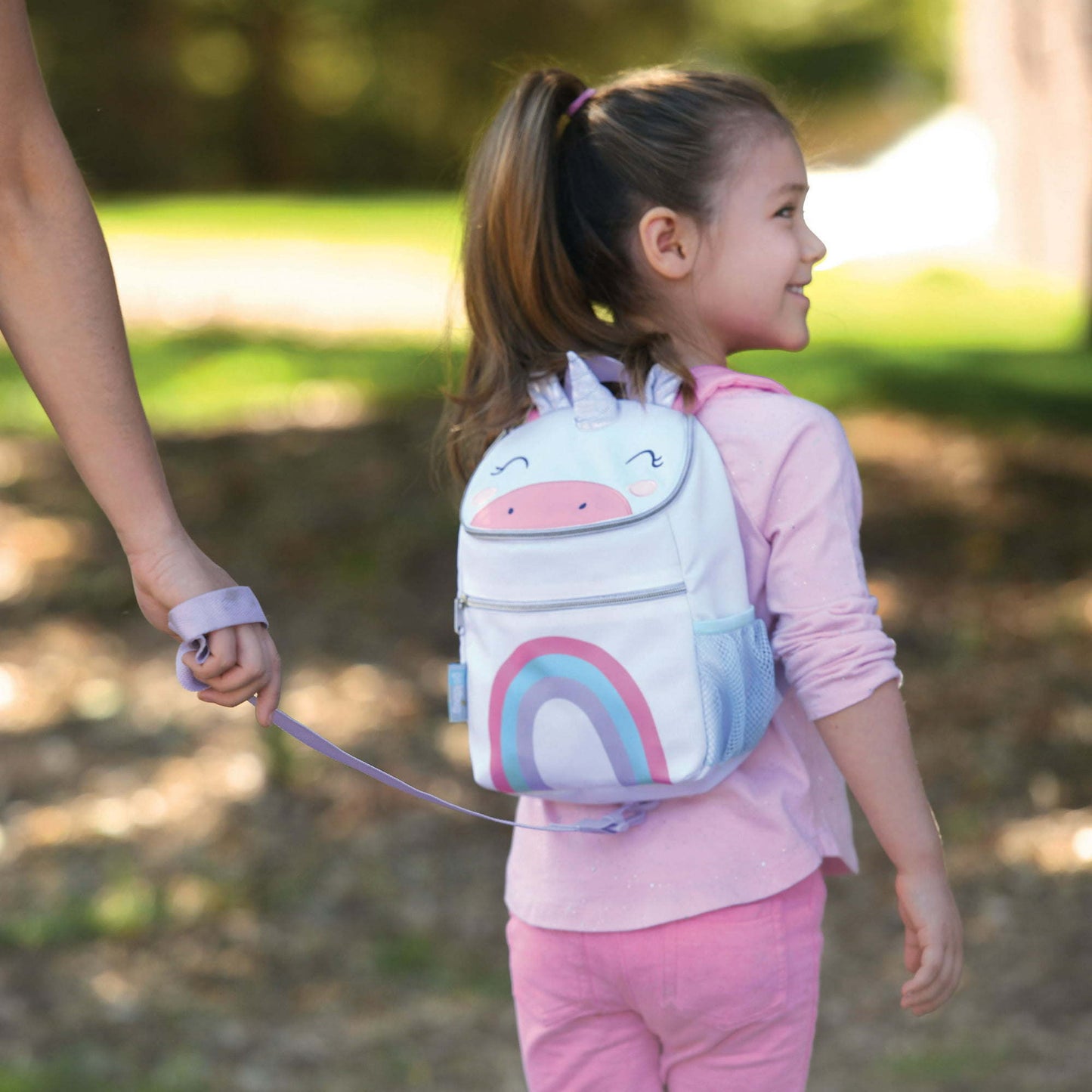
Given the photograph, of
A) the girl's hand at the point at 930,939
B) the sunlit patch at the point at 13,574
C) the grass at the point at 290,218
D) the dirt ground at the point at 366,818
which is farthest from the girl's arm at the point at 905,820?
the grass at the point at 290,218

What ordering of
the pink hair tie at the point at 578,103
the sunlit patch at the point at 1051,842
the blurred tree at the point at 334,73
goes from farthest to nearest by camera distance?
the blurred tree at the point at 334,73 → the sunlit patch at the point at 1051,842 → the pink hair tie at the point at 578,103

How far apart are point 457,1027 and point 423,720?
5.31 feet

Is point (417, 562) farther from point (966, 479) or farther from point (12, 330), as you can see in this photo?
point (12, 330)

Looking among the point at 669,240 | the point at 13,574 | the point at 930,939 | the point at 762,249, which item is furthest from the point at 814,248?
the point at 13,574

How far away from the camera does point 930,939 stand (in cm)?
167

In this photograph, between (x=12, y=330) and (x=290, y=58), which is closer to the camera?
(x=12, y=330)

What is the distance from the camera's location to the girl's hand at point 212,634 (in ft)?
5.27

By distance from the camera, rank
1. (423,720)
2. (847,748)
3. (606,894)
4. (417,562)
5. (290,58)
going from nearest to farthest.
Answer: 1. (847,748)
2. (606,894)
3. (423,720)
4. (417,562)
5. (290,58)

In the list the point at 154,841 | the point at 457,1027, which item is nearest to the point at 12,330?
the point at 457,1027

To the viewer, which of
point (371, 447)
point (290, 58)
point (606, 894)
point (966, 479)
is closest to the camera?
point (606, 894)

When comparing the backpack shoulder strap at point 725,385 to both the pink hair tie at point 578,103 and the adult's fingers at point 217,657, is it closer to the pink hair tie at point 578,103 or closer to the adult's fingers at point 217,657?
the pink hair tie at point 578,103

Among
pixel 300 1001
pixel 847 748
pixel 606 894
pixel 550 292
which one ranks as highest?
pixel 550 292

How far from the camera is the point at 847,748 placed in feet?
5.45

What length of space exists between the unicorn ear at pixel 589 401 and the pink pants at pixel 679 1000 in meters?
0.55
